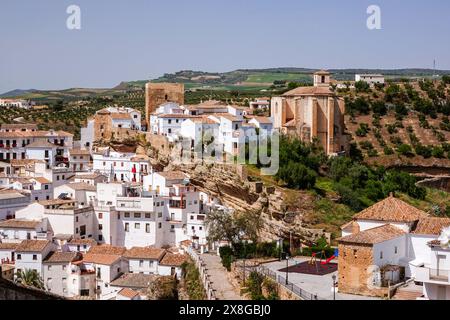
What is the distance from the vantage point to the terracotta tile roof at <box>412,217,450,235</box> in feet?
62.4

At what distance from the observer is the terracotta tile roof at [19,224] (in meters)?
27.9

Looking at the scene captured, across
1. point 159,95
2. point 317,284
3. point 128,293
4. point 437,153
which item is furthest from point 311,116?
point 317,284

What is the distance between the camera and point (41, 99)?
83.8 metres

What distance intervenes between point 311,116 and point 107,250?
46.1 ft

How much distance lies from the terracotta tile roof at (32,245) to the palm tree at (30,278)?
793mm

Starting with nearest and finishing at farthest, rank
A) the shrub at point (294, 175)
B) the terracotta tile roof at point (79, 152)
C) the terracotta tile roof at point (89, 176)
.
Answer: the shrub at point (294, 175) < the terracotta tile roof at point (89, 176) < the terracotta tile roof at point (79, 152)

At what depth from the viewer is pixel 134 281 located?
25.7 m

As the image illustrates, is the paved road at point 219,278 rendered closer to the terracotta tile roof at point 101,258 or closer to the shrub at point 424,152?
the terracotta tile roof at point 101,258

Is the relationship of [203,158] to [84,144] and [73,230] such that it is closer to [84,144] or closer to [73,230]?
[73,230]

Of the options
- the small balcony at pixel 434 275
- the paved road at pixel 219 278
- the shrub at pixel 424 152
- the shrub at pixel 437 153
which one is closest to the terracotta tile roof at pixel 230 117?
the paved road at pixel 219 278

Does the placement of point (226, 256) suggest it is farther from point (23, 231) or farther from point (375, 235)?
point (23, 231)

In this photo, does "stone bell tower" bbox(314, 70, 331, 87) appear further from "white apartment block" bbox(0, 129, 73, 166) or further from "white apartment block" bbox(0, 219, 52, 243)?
"white apartment block" bbox(0, 219, 52, 243)
